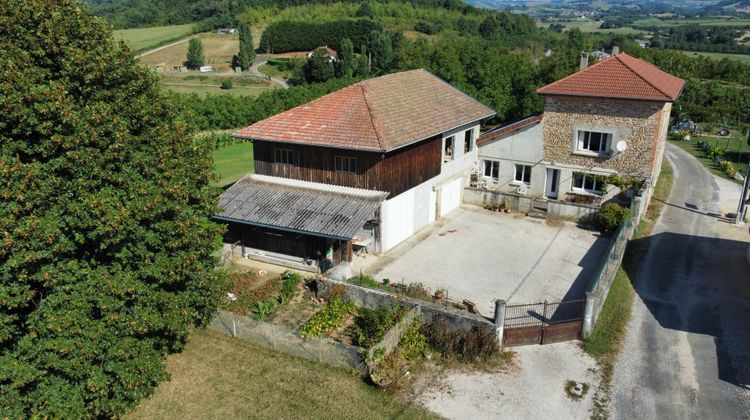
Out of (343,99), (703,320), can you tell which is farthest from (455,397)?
(343,99)

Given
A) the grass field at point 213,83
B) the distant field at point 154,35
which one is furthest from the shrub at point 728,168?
the distant field at point 154,35

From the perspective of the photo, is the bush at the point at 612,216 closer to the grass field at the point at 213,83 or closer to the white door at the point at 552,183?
the white door at the point at 552,183

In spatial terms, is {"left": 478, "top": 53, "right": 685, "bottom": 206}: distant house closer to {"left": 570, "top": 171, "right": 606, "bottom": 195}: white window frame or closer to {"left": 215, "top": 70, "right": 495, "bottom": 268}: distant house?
{"left": 570, "top": 171, "right": 606, "bottom": 195}: white window frame

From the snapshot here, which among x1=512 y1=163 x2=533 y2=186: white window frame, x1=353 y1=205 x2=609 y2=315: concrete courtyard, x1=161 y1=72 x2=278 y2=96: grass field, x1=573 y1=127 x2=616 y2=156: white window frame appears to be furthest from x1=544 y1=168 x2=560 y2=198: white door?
x1=161 y1=72 x2=278 y2=96: grass field

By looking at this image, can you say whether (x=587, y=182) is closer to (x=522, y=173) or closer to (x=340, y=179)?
(x=522, y=173)

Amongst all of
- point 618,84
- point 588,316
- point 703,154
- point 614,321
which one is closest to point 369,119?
point 588,316
